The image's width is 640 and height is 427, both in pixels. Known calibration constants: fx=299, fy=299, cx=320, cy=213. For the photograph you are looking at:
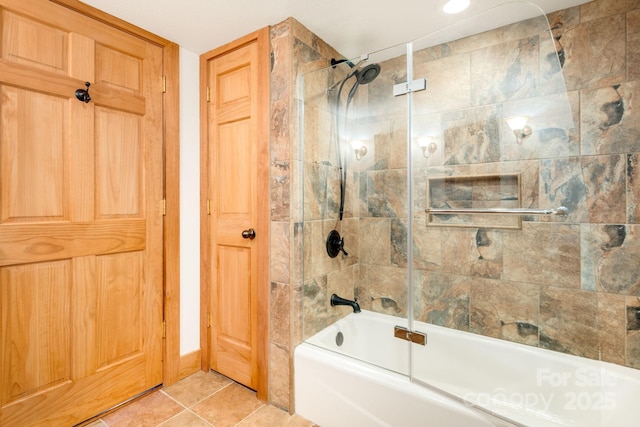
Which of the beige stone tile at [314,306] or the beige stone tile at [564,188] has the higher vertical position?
the beige stone tile at [564,188]

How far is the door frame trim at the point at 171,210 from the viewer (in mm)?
1871

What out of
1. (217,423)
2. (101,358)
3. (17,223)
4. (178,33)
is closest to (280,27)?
(178,33)

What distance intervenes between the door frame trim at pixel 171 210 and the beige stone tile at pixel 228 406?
344 mm

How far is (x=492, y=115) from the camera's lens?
166 cm

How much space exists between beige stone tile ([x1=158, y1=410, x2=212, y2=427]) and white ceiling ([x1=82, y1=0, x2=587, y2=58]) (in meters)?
2.16

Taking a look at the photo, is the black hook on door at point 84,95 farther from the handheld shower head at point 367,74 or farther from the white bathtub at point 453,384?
the white bathtub at point 453,384

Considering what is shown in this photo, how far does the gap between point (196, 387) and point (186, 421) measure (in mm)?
305

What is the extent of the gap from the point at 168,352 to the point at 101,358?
365 millimetres

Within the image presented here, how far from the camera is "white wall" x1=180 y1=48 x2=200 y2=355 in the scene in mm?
1972

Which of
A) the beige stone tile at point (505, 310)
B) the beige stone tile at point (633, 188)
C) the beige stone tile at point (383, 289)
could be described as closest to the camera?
the beige stone tile at point (633, 188)

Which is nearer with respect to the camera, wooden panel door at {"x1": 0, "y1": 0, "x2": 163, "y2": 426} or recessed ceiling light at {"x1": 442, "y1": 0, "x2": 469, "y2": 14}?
wooden panel door at {"x1": 0, "y1": 0, "x2": 163, "y2": 426}

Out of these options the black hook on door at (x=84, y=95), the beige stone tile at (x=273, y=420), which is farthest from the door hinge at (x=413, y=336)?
the black hook on door at (x=84, y=95)

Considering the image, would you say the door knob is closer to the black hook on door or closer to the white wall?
the white wall

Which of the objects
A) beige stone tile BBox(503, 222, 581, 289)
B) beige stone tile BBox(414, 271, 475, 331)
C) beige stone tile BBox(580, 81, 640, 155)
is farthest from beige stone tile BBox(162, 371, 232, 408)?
beige stone tile BBox(580, 81, 640, 155)
